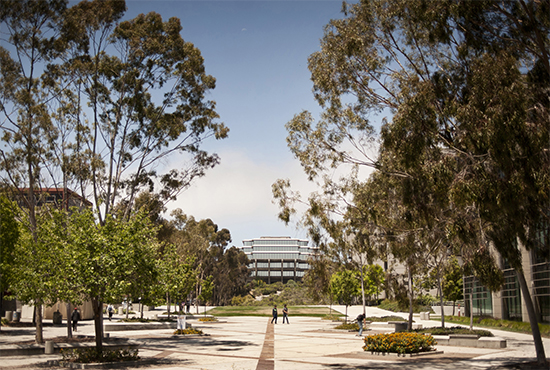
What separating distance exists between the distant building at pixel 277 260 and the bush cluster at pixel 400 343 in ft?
468

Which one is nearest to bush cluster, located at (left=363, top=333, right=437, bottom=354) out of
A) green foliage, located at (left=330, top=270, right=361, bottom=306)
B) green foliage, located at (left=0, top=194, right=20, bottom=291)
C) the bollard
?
the bollard

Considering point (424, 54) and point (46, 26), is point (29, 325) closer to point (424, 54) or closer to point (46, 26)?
point (46, 26)

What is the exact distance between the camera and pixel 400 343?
18.4m

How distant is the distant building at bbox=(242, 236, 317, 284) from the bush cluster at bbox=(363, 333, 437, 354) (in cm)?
14272

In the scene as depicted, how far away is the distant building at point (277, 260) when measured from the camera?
162m

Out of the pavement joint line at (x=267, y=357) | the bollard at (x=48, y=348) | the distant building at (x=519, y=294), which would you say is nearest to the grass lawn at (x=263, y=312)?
the distant building at (x=519, y=294)

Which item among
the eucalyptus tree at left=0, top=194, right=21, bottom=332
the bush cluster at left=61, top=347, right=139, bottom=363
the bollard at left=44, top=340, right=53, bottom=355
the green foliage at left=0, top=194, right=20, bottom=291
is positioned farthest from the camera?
the green foliage at left=0, top=194, right=20, bottom=291

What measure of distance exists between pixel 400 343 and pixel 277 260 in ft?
478

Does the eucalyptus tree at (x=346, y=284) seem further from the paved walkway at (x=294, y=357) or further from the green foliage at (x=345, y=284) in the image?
the paved walkway at (x=294, y=357)

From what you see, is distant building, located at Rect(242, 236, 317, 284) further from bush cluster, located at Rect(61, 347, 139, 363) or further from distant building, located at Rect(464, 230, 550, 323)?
bush cluster, located at Rect(61, 347, 139, 363)

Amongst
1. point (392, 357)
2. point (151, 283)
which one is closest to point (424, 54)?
point (392, 357)

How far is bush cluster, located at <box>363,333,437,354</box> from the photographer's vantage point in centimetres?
1819

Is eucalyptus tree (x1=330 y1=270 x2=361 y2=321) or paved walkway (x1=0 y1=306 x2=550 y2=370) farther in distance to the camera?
eucalyptus tree (x1=330 y1=270 x2=361 y2=321)

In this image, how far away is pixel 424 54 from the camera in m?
16.1
